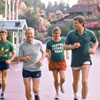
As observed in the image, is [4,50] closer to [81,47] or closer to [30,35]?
[30,35]

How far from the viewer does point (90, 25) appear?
167ft

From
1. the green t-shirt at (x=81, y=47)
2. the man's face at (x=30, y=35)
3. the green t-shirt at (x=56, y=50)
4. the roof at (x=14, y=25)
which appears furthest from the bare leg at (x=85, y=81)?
the roof at (x=14, y=25)

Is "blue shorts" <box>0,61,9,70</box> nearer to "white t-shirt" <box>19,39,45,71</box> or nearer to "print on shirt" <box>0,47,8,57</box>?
"print on shirt" <box>0,47,8,57</box>

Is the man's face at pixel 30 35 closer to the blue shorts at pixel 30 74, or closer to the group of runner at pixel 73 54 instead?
the group of runner at pixel 73 54

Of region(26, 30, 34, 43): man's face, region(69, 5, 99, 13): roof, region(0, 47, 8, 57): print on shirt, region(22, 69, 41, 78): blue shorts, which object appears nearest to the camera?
region(26, 30, 34, 43): man's face

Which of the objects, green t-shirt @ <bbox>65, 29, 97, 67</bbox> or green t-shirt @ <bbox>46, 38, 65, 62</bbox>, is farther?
green t-shirt @ <bbox>46, 38, 65, 62</bbox>

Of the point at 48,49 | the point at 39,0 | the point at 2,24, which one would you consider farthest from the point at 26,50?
the point at 39,0

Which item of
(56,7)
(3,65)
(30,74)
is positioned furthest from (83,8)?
(30,74)

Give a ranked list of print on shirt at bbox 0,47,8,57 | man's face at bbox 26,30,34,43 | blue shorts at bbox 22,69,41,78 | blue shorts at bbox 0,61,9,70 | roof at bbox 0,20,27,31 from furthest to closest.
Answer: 1. roof at bbox 0,20,27,31
2. blue shorts at bbox 0,61,9,70
3. print on shirt at bbox 0,47,8,57
4. blue shorts at bbox 22,69,41,78
5. man's face at bbox 26,30,34,43

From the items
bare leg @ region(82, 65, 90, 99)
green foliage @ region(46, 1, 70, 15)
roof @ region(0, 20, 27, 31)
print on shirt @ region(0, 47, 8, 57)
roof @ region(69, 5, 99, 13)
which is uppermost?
green foliage @ region(46, 1, 70, 15)

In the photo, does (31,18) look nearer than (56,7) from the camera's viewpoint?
Yes

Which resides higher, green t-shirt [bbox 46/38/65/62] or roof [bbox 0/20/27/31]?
roof [bbox 0/20/27/31]

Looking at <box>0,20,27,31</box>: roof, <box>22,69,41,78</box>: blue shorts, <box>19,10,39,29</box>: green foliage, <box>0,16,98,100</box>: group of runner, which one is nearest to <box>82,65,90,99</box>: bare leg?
<box>0,16,98,100</box>: group of runner

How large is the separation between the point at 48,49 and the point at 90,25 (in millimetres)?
42525
